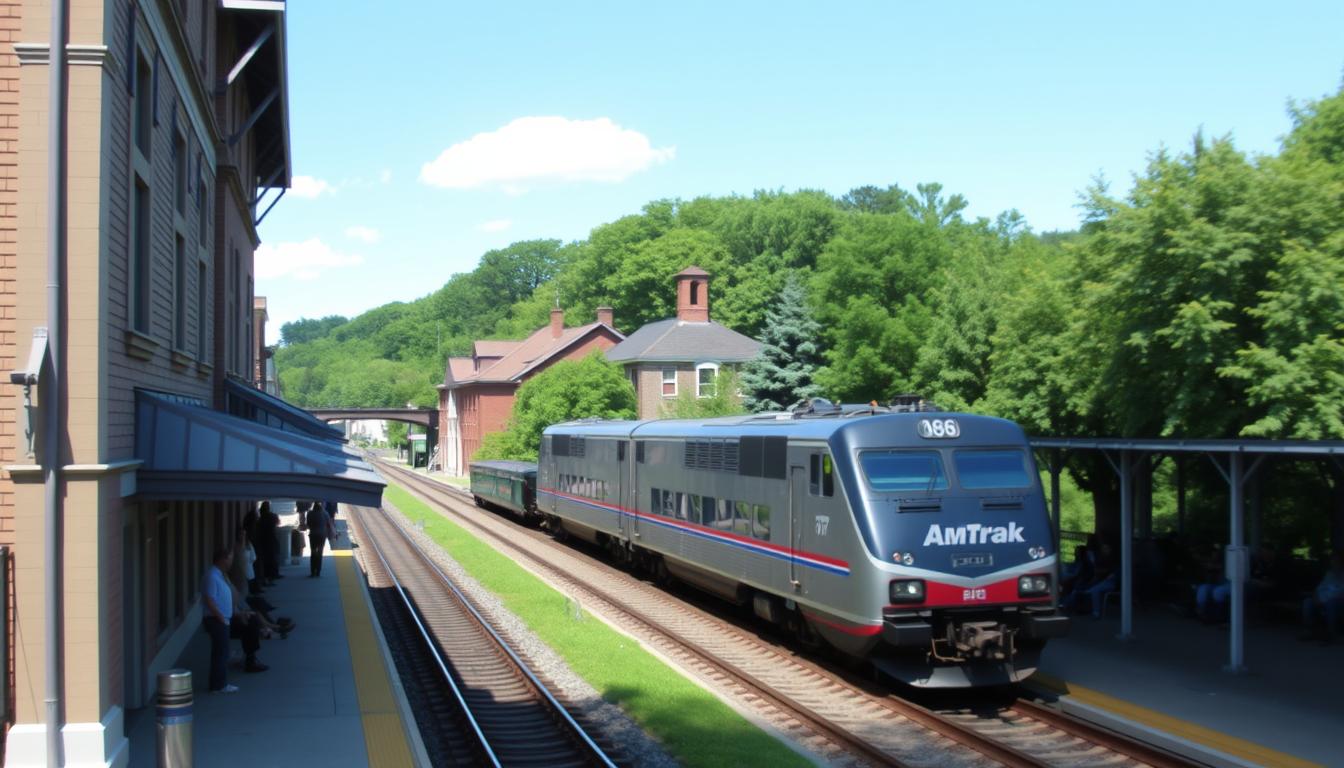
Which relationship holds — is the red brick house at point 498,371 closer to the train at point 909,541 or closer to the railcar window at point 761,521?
the railcar window at point 761,521

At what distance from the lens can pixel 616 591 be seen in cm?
2200

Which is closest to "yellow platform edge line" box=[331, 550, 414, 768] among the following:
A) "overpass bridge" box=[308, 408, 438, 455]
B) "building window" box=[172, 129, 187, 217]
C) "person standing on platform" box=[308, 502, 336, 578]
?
"person standing on platform" box=[308, 502, 336, 578]

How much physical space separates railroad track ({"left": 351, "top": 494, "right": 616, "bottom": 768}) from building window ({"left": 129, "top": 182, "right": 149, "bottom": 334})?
16.5 feet

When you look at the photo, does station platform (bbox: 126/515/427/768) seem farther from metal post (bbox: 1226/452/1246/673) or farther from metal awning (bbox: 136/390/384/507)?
metal post (bbox: 1226/452/1246/673)

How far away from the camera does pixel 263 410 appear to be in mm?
20641

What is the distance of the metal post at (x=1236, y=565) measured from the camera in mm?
12852

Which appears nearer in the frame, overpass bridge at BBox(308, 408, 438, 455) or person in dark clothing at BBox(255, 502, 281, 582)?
person in dark clothing at BBox(255, 502, 281, 582)

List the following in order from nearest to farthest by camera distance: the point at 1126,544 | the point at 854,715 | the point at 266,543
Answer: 1. the point at 854,715
2. the point at 1126,544
3. the point at 266,543

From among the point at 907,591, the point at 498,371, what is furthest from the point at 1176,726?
the point at 498,371

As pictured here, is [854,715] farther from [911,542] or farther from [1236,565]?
[1236,565]

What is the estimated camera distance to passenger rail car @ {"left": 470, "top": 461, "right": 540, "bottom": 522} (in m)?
37.8

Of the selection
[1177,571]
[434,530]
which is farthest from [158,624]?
[434,530]

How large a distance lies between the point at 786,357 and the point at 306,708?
31739mm

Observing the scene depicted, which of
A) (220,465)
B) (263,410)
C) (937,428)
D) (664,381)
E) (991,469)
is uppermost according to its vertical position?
(664,381)
